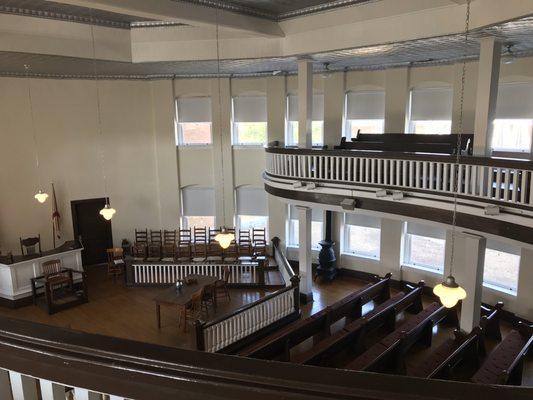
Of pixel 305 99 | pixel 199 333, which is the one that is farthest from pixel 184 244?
pixel 199 333

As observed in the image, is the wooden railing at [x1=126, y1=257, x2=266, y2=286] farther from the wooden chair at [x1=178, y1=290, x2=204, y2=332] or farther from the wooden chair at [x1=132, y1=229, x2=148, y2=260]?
the wooden chair at [x1=178, y1=290, x2=204, y2=332]

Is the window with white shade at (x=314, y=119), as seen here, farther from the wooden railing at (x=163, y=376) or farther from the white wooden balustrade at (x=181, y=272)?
the wooden railing at (x=163, y=376)

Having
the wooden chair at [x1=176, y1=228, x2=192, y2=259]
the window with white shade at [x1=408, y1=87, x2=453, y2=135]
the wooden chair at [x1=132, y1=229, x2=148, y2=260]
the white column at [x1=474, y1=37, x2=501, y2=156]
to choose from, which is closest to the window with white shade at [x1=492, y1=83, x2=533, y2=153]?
the window with white shade at [x1=408, y1=87, x2=453, y2=135]

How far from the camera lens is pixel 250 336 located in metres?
9.48

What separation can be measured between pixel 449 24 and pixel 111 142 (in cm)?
1127

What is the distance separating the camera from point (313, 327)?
888 cm

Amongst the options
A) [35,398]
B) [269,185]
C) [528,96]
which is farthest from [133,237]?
[35,398]

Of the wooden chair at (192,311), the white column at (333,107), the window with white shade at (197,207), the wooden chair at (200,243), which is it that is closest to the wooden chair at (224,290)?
the wooden chair at (192,311)

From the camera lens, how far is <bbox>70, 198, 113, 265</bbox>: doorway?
14672mm

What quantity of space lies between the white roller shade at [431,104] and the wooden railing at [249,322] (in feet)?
20.7

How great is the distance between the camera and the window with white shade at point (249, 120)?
14.9m

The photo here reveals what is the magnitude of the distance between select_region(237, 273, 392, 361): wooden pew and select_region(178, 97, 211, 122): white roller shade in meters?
8.26

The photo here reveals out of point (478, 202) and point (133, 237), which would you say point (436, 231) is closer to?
point (478, 202)

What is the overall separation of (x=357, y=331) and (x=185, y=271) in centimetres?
619
